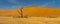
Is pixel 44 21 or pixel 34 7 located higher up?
pixel 34 7

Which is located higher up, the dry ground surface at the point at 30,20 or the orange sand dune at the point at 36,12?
the orange sand dune at the point at 36,12

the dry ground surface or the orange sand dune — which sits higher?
the orange sand dune

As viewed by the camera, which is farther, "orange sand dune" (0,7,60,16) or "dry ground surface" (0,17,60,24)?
"orange sand dune" (0,7,60,16)

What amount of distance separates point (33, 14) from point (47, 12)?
0.29 m

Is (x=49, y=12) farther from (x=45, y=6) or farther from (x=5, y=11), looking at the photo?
(x=5, y=11)

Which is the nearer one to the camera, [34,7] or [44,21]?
[44,21]

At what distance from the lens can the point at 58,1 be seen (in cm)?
274

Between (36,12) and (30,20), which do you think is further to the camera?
(36,12)

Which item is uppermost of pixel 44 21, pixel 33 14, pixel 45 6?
pixel 45 6

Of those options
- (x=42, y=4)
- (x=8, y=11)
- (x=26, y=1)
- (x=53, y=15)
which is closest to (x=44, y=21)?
(x=53, y=15)

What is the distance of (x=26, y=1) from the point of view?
2.80m

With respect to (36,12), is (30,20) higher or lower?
lower

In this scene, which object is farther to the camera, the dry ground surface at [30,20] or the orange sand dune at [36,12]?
the orange sand dune at [36,12]

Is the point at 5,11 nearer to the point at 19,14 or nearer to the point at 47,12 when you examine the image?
the point at 19,14
